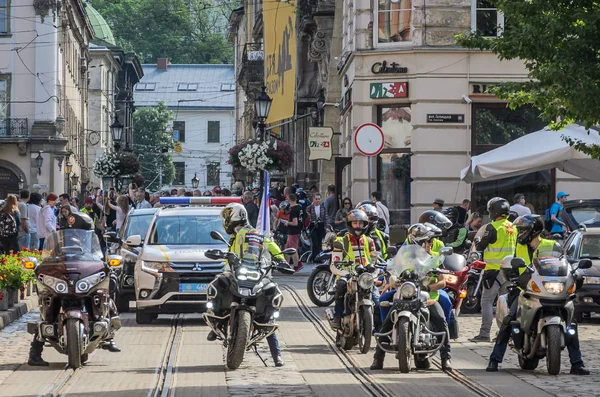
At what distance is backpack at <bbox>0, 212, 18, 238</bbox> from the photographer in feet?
84.0

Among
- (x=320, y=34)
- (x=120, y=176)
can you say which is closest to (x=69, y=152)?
(x=120, y=176)

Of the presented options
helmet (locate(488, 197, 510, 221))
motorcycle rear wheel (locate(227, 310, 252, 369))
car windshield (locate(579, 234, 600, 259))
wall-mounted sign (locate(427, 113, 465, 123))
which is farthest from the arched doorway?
motorcycle rear wheel (locate(227, 310, 252, 369))

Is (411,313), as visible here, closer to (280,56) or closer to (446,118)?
(446,118)

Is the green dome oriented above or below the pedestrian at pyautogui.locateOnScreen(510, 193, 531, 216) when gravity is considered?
above

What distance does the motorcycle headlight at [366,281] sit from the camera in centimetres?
1488

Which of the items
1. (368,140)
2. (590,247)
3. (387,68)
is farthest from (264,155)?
(590,247)

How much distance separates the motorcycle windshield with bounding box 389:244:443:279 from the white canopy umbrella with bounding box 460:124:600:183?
910 centimetres

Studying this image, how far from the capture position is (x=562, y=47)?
1630 cm

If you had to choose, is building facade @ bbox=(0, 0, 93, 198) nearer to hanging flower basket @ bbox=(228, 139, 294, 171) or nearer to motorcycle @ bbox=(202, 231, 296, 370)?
hanging flower basket @ bbox=(228, 139, 294, 171)

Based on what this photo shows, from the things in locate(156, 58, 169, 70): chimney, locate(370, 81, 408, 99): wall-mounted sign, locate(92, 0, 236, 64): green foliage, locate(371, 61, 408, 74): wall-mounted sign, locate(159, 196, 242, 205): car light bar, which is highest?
locate(92, 0, 236, 64): green foliage

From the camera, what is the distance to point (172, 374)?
1316 cm

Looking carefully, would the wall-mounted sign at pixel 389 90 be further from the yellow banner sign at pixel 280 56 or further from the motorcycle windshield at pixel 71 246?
the motorcycle windshield at pixel 71 246

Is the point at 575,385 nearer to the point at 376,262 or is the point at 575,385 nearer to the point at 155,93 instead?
the point at 376,262

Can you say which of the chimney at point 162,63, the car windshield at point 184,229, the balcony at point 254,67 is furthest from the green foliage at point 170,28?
the car windshield at point 184,229
